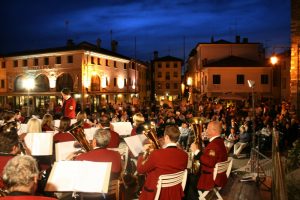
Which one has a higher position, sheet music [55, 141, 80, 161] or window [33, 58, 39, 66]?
window [33, 58, 39, 66]

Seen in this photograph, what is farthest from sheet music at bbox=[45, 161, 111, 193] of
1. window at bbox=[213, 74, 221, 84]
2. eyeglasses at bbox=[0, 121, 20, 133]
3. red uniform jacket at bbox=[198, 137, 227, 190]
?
window at bbox=[213, 74, 221, 84]

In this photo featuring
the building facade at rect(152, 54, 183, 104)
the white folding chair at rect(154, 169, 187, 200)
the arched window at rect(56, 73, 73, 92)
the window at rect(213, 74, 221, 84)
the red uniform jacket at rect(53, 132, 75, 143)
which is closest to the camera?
the white folding chair at rect(154, 169, 187, 200)

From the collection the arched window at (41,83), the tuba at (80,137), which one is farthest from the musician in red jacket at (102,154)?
the arched window at (41,83)

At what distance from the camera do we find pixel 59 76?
1704 inches

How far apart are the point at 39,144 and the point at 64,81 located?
36.6 meters

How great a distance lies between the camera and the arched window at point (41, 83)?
44.1 metres

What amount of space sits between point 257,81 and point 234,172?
36049 mm

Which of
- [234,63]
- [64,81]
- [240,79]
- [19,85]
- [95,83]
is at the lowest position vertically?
[19,85]

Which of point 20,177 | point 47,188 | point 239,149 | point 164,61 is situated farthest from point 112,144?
point 164,61

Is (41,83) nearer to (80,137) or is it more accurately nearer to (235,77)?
(235,77)

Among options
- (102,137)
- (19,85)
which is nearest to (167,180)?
(102,137)

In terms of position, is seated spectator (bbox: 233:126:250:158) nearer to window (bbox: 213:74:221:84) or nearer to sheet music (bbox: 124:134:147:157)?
sheet music (bbox: 124:134:147:157)

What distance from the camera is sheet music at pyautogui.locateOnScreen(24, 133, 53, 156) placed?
7488 millimetres

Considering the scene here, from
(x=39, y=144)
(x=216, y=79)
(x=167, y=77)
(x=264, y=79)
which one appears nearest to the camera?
(x=39, y=144)
